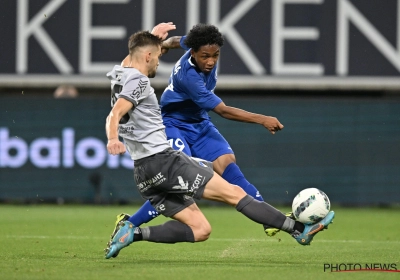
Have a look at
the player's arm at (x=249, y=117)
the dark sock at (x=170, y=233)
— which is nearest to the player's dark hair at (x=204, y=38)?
the player's arm at (x=249, y=117)

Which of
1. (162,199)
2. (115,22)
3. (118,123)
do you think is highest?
(115,22)

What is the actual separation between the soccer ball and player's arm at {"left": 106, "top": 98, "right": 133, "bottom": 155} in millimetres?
1618

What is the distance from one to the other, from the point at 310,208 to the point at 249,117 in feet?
2.97

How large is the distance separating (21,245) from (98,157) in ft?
18.5

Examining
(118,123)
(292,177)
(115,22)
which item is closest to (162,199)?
(118,123)

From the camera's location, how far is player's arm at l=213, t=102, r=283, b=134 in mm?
6520

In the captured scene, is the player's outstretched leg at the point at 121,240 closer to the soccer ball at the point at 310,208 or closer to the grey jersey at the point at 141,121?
the grey jersey at the point at 141,121

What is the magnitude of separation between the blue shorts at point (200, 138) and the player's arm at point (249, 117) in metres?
0.70

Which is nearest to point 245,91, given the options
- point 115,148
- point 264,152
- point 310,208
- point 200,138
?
point 264,152

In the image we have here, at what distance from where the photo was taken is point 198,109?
765 cm

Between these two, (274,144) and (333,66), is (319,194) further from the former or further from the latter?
(333,66)

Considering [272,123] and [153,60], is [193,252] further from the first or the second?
[153,60]

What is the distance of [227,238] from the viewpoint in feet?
29.2

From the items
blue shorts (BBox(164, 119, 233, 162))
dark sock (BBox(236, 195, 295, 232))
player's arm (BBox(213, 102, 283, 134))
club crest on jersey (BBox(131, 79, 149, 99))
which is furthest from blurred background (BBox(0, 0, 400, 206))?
club crest on jersey (BBox(131, 79, 149, 99))
